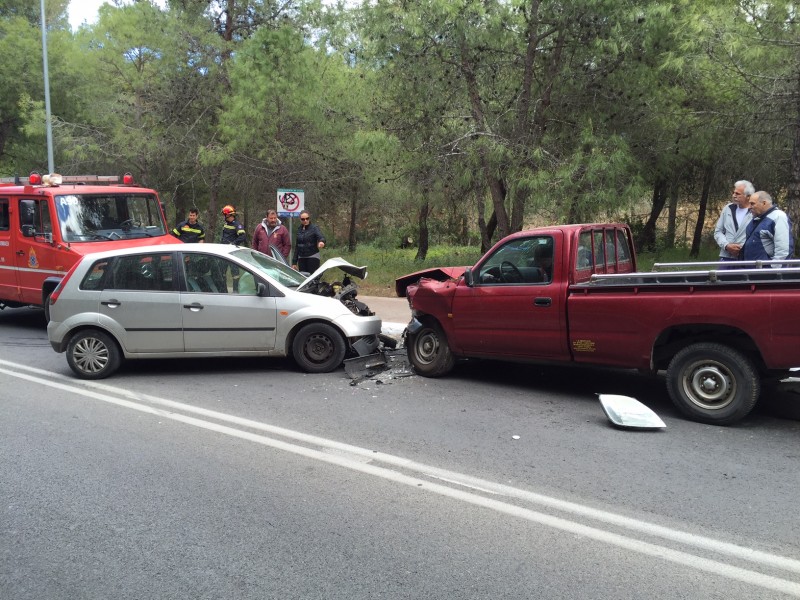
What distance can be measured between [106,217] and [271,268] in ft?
13.4

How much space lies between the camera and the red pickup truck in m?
5.57

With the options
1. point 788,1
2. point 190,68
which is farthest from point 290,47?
point 788,1

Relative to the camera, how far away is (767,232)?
7.37 meters

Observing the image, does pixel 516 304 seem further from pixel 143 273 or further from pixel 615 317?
pixel 143 273

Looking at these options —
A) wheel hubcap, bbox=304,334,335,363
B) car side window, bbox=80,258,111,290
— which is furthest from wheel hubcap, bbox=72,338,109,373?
wheel hubcap, bbox=304,334,335,363

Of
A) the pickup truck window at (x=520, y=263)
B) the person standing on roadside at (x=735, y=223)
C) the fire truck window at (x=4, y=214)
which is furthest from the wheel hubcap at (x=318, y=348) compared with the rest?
the fire truck window at (x=4, y=214)

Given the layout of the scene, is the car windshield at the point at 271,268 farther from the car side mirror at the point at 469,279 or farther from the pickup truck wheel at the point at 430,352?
the car side mirror at the point at 469,279

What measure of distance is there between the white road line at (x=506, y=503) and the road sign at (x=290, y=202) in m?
7.27

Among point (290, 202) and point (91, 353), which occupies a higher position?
point (290, 202)

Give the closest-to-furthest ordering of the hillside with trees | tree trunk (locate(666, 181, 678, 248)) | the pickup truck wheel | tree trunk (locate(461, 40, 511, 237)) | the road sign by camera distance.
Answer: the pickup truck wheel < the hillside with trees < tree trunk (locate(461, 40, 511, 237)) < the road sign < tree trunk (locate(666, 181, 678, 248))

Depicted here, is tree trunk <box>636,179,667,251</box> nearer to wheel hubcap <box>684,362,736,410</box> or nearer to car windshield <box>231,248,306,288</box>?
car windshield <box>231,248,306,288</box>

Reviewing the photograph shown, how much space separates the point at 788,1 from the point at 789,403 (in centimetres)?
799

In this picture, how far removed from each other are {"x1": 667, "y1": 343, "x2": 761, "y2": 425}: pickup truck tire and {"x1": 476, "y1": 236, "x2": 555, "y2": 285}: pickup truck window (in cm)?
154

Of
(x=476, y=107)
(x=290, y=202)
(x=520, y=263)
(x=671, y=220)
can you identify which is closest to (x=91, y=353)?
(x=520, y=263)
